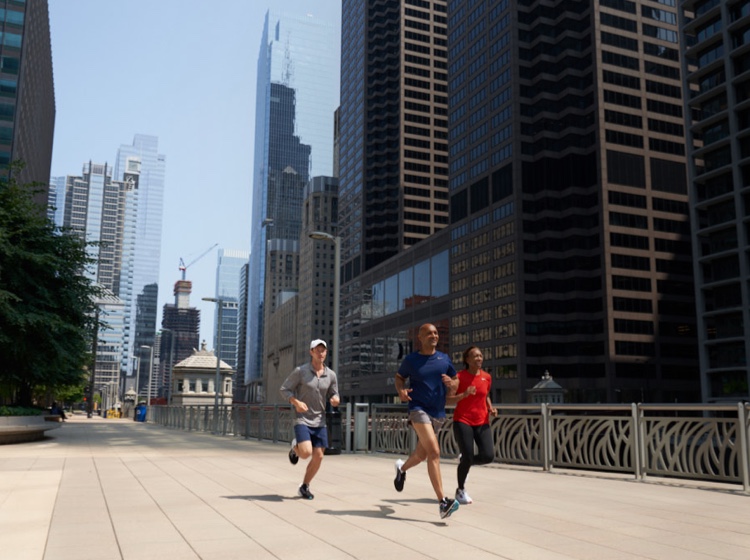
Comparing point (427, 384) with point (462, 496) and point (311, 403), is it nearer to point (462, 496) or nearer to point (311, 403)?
point (462, 496)

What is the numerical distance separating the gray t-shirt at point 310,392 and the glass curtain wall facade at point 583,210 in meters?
85.6

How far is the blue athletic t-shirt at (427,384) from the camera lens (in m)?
7.87

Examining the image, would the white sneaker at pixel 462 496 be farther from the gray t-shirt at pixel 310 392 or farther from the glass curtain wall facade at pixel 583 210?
the glass curtain wall facade at pixel 583 210

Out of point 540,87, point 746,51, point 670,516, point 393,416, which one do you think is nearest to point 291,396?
point 670,516

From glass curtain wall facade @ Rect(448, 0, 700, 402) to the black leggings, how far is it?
8561 cm

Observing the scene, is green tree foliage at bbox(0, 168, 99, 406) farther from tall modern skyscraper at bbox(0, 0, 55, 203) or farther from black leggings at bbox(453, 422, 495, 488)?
tall modern skyscraper at bbox(0, 0, 55, 203)

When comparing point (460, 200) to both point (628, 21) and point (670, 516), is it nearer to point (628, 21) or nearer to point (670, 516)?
point (628, 21)

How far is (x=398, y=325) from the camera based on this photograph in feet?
420

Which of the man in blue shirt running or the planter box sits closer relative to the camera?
the man in blue shirt running

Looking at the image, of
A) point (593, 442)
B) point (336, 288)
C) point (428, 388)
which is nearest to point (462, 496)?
point (428, 388)

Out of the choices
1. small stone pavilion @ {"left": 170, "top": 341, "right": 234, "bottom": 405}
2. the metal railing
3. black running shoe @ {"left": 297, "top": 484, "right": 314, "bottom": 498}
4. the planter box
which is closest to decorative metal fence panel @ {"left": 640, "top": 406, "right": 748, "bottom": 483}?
the metal railing

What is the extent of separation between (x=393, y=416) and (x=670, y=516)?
11.3 metres

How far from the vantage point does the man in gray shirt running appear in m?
8.95

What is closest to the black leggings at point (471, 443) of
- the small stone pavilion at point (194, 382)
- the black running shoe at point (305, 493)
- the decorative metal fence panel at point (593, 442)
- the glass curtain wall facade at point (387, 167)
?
the black running shoe at point (305, 493)
